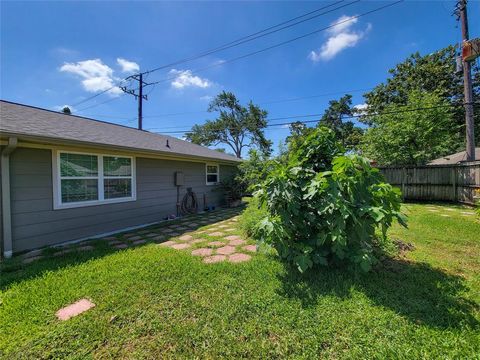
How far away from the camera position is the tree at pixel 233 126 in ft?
92.6

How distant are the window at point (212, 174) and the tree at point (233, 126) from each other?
745 inches

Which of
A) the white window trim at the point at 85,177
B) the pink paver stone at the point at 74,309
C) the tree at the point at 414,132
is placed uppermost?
the tree at the point at 414,132

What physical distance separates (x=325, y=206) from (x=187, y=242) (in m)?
3.05

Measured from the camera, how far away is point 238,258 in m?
3.54

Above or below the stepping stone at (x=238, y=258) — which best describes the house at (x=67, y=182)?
above

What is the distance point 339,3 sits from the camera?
7238 mm

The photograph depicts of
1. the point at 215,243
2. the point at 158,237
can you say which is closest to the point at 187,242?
the point at 215,243

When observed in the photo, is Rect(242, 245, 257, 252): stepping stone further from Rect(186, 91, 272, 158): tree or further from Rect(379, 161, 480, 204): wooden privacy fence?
Rect(186, 91, 272, 158): tree

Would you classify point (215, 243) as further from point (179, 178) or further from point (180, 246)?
point (179, 178)

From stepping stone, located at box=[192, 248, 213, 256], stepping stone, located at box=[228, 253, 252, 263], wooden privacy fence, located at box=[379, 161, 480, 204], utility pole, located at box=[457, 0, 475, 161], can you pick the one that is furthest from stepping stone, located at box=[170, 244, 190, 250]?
utility pole, located at box=[457, 0, 475, 161]

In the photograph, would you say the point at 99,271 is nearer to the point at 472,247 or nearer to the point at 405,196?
the point at 472,247

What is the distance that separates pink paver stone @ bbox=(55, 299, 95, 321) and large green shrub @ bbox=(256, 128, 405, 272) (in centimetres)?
208

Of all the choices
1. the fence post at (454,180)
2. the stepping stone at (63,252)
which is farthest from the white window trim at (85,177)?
the fence post at (454,180)

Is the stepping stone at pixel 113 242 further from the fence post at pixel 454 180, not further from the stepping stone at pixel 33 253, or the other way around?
the fence post at pixel 454 180
